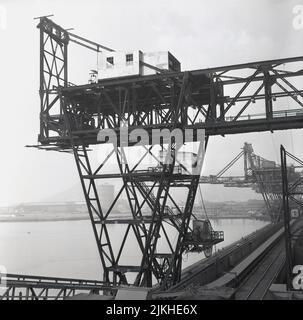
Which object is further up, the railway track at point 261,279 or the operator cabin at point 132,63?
the operator cabin at point 132,63

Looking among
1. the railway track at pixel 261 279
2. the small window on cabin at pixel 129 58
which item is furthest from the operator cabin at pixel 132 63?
the railway track at pixel 261 279

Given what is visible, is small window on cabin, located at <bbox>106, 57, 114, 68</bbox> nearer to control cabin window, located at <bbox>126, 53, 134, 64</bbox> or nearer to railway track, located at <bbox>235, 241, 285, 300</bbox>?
control cabin window, located at <bbox>126, 53, 134, 64</bbox>

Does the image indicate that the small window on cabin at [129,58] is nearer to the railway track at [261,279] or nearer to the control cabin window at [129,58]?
the control cabin window at [129,58]

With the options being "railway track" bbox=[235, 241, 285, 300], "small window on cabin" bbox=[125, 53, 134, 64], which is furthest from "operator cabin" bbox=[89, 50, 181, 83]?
"railway track" bbox=[235, 241, 285, 300]

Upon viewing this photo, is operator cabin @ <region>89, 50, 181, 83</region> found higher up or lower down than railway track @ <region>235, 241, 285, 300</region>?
higher up

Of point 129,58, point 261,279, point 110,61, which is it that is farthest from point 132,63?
point 261,279

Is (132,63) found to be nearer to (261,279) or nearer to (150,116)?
(150,116)

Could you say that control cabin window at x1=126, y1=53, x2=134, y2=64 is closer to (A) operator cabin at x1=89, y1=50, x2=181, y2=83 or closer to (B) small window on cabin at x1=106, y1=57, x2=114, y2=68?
(A) operator cabin at x1=89, y1=50, x2=181, y2=83

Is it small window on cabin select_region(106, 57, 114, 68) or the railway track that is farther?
small window on cabin select_region(106, 57, 114, 68)
